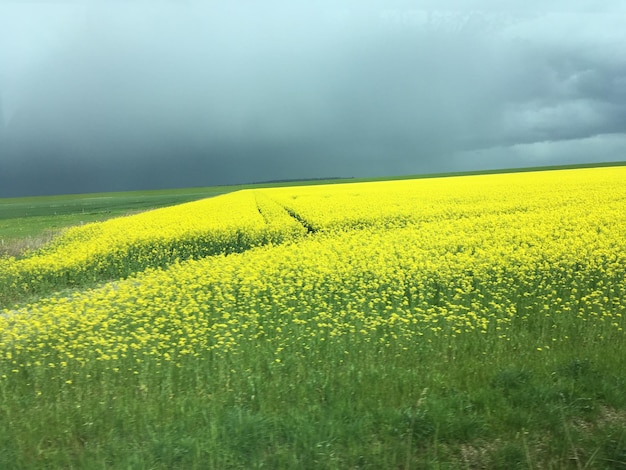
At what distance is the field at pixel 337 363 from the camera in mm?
3818

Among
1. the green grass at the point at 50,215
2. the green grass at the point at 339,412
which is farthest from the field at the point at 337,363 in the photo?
the green grass at the point at 50,215

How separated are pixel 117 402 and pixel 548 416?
4129 mm

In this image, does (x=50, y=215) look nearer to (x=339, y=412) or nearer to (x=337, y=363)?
(x=337, y=363)

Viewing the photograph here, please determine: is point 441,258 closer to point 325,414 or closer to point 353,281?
point 353,281

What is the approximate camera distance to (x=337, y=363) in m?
5.51

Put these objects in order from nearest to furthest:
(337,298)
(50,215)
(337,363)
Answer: (337,363)
(337,298)
(50,215)

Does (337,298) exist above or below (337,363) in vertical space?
above

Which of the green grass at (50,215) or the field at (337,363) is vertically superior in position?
the green grass at (50,215)

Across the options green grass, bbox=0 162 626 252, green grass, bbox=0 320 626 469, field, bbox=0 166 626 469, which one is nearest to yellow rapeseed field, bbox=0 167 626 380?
field, bbox=0 166 626 469

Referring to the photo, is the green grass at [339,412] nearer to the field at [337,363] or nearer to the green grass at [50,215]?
the field at [337,363]

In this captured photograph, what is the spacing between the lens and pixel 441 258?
A: 10039mm

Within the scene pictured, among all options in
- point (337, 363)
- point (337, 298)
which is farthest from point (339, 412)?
point (337, 298)

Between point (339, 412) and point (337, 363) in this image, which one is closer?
point (339, 412)

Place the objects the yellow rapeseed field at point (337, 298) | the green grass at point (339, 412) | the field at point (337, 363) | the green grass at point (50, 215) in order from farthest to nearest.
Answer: the green grass at point (50, 215), the yellow rapeseed field at point (337, 298), the field at point (337, 363), the green grass at point (339, 412)
